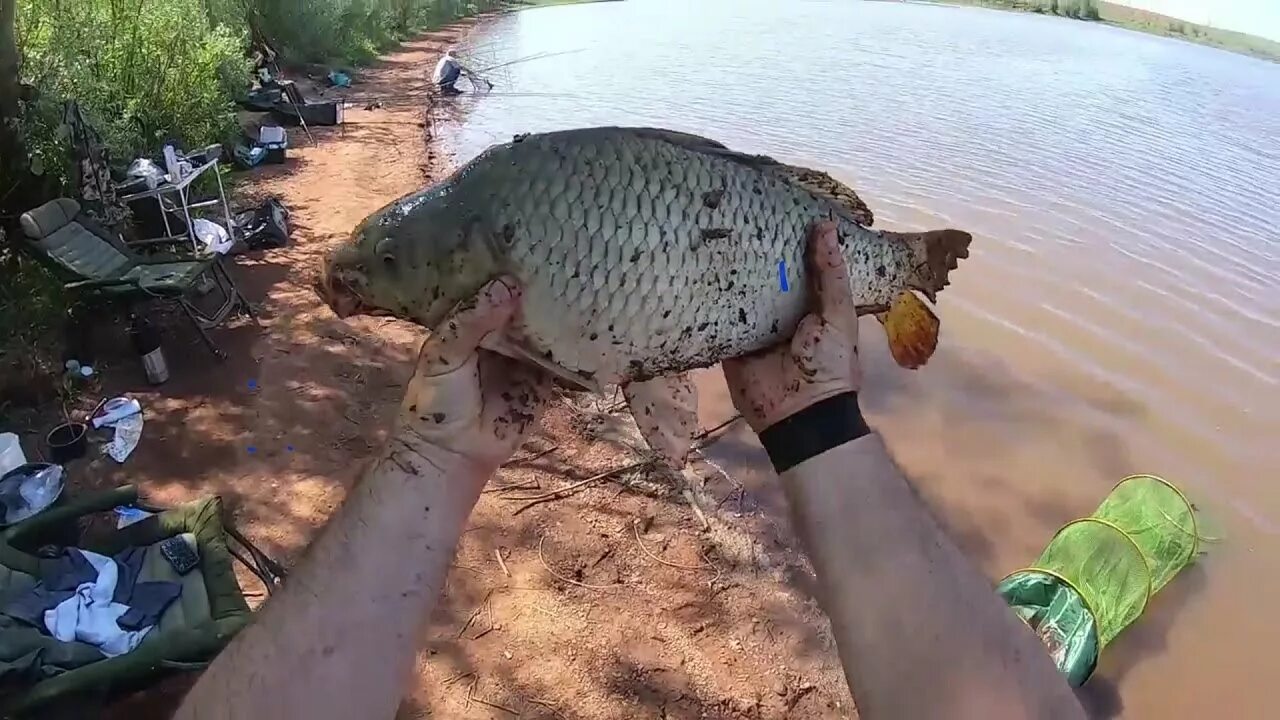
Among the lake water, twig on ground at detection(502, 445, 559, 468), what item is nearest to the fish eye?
twig on ground at detection(502, 445, 559, 468)

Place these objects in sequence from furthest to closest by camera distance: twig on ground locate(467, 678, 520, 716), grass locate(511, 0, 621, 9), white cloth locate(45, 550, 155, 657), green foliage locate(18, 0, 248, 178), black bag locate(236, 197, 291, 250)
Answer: grass locate(511, 0, 621, 9) < black bag locate(236, 197, 291, 250) < green foliage locate(18, 0, 248, 178) < twig on ground locate(467, 678, 520, 716) < white cloth locate(45, 550, 155, 657)

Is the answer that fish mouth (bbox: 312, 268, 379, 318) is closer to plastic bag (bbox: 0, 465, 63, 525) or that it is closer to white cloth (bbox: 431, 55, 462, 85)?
plastic bag (bbox: 0, 465, 63, 525)

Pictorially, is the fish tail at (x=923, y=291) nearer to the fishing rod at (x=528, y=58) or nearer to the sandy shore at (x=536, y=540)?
the sandy shore at (x=536, y=540)

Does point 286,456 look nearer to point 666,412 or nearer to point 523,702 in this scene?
point 523,702

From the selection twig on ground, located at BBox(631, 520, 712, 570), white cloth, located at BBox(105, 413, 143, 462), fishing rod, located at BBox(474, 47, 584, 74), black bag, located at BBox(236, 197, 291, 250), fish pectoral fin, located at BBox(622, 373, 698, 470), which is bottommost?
fishing rod, located at BBox(474, 47, 584, 74)

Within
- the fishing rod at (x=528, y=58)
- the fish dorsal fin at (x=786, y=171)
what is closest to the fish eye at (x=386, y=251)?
the fish dorsal fin at (x=786, y=171)

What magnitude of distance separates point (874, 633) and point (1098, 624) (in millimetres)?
2575

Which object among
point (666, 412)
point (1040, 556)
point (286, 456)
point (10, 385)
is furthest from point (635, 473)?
point (10, 385)

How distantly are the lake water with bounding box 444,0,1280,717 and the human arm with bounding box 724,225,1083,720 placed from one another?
2617 millimetres

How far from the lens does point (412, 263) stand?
5.43 ft

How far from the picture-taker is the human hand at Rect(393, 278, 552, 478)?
1.41 metres

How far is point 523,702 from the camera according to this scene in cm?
282

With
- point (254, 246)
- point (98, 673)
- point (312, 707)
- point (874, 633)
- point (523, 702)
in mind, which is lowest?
point (254, 246)

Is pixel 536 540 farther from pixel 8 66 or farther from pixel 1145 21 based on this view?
pixel 1145 21
